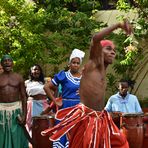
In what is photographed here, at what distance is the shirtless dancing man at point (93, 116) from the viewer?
604 centimetres

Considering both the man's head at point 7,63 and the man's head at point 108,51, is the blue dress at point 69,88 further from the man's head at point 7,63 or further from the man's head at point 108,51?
the man's head at point 108,51

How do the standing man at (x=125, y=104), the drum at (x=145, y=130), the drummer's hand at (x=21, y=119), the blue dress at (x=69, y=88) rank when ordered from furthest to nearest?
the standing man at (x=125, y=104)
the drum at (x=145, y=130)
the drummer's hand at (x=21, y=119)
the blue dress at (x=69, y=88)

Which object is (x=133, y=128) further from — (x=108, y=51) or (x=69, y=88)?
(x=108, y=51)

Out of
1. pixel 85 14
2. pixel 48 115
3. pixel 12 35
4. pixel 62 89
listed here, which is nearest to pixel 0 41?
pixel 12 35

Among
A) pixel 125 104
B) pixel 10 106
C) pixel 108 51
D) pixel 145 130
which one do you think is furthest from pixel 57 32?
pixel 108 51

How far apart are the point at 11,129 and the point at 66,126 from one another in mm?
2593

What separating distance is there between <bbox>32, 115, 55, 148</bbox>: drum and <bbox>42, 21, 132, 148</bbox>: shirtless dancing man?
258cm

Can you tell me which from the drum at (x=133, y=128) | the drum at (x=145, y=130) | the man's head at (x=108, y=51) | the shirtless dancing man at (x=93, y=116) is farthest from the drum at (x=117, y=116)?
the man's head at (x=108, y=51)

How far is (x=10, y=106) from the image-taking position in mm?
8539

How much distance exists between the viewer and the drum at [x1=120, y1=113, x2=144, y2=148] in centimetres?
877

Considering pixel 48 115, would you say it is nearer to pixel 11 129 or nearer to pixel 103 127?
pixel 11 129

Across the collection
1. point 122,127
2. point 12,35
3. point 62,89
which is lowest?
point 122,127

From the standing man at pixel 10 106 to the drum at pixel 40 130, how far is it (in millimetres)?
339

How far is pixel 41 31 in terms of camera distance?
521 inches
